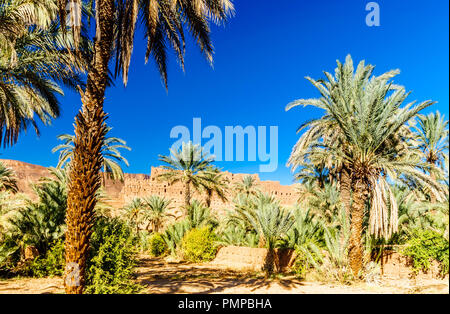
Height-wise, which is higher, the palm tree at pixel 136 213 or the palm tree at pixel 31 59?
the palm tree at pixel 31 59

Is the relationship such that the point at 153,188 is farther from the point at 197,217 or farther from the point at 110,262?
the point at 110,262

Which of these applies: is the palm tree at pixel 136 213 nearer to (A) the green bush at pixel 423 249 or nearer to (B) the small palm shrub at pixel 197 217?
(B) the small palm shrub at pixel 197 217

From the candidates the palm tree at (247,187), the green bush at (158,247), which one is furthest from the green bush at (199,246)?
the palm tree at (247,187)

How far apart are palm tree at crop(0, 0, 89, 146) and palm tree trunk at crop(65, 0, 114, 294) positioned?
1428mm

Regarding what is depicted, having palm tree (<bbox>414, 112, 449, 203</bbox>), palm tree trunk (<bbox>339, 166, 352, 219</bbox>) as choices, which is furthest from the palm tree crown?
palm tree trunk (<bbox>339, 166, 352, 219</bbox>)

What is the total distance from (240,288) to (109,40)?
6679mm

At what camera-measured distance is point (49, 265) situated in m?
7.99

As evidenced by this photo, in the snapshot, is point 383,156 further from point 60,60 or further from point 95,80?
point 60,60

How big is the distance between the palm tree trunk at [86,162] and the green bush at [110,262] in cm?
74

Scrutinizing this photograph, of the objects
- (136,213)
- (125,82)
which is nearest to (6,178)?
(136,213)

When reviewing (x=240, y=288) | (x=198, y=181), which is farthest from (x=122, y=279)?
(x=198, y=181)

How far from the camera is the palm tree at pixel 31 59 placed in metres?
7.31

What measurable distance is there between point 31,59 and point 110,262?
6.59 m

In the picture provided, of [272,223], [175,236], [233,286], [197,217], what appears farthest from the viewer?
[197,217]
